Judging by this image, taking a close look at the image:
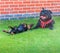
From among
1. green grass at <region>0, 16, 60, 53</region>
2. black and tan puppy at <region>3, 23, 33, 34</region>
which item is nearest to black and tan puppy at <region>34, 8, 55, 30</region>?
green grass at <region>0, 16, 60, 53</region>

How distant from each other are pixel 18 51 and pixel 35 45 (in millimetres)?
473

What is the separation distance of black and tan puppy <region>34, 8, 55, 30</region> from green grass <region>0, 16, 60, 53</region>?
5.2 inches

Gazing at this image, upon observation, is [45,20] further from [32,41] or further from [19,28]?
[32,41]

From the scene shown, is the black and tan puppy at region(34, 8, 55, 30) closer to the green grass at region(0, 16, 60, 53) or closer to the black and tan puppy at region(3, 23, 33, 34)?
the green grass at region(0, 16, 60, 53)

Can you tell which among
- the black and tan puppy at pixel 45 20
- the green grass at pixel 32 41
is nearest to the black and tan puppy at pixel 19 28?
the green grass at pixel 32 41

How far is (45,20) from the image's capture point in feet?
21.0

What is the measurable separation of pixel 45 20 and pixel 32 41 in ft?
3.13

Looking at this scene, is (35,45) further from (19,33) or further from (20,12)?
(20,12)

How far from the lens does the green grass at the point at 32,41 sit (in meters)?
5.19

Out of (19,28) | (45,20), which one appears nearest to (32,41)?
(19,28)

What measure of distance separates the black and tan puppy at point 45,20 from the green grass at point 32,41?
132 mm

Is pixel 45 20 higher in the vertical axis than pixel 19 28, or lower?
higher

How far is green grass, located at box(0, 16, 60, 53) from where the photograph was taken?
5.19m

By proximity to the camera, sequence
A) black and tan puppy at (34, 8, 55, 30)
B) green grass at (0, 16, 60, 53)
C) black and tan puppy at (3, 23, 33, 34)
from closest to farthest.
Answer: green grass at (0, 16, 60, 53) < black and tan puppy at (3, 23, 33, 34) < black and tan puppy at (34, 8, 55, 30)
